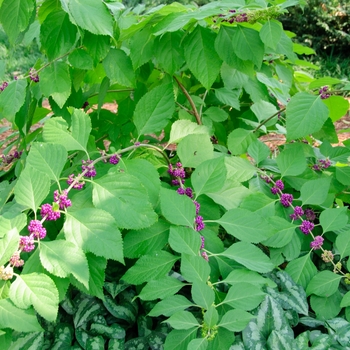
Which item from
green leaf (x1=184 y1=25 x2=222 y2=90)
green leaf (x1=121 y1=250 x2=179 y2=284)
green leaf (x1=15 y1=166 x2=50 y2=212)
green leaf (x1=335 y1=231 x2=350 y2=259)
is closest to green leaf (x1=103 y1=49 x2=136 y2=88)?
green leaf (x1=184 y1=25 x2=222 y2=90)

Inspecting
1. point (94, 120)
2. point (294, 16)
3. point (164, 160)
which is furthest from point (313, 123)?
point (294, 16)

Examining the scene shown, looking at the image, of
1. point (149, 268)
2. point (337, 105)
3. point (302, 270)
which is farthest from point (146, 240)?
point (337, 105)

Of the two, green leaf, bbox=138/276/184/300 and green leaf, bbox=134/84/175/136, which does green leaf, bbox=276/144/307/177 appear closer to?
green leaf, bbox=134/84/175/136

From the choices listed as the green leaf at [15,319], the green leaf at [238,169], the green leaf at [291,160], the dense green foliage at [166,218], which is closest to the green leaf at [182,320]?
the dense green foliage at [166,218]

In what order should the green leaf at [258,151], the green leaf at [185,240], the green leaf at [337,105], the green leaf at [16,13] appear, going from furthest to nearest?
the green leaf at [337,105], the green leaf at [258,151], the green leaf at [16,13], the green leaf at [185,240]

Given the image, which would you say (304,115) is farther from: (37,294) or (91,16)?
(37,294)

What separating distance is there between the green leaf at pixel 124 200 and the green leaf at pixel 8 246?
0.24 metres

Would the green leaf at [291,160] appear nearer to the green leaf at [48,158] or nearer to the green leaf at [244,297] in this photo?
the green leaf at [244,297]

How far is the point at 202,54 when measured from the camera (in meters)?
1.57

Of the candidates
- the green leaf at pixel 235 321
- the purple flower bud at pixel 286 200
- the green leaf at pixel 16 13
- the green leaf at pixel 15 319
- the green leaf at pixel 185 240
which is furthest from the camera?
the purple flower bud at pixel 286 200

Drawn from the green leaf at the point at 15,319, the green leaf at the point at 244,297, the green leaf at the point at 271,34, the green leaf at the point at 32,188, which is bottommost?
the green leaf at the point at 244,297

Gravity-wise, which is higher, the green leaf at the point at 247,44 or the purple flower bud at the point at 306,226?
the green leaf at the point at 247,44

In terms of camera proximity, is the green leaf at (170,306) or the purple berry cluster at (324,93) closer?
the green leaf at (170,306)

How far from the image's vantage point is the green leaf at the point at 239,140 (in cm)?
179
